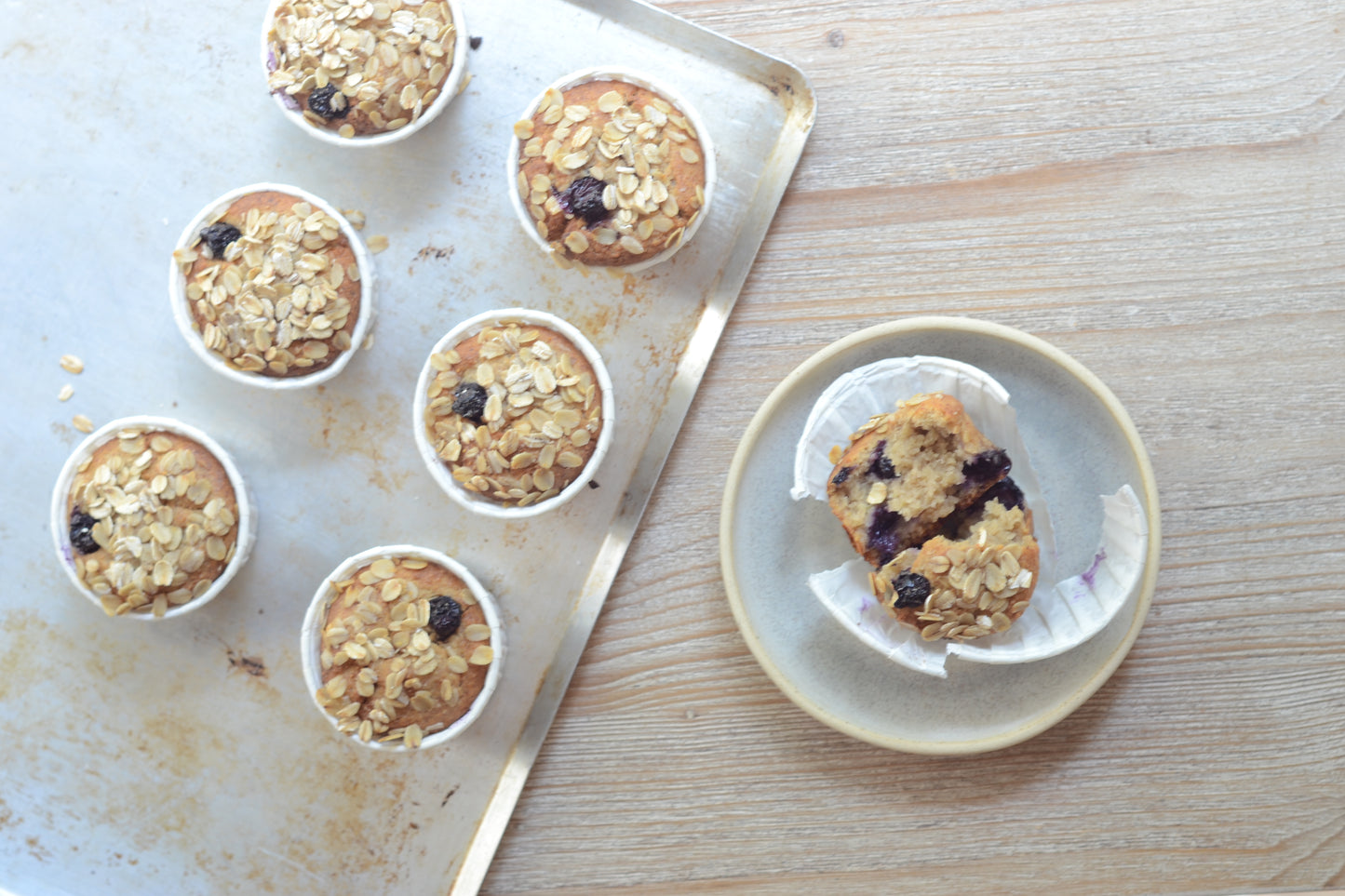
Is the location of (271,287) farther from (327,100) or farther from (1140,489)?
(1140,489)

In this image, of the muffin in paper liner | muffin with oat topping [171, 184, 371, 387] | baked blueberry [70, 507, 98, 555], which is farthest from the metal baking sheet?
the muffin in paper liner

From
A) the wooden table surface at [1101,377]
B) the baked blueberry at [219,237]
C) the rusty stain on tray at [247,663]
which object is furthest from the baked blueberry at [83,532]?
the wooden table surface at [1101,377]

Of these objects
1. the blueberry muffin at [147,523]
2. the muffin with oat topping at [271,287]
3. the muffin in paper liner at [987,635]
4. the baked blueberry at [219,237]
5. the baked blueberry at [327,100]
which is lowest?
the muffin in paper liner at [987,635]

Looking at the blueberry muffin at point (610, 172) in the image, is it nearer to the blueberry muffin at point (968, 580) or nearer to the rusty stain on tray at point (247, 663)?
the blueberry muffin at point (968, 580)

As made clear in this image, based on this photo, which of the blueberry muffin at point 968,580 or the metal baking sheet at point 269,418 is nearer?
the blueberry muffin at point 968,580

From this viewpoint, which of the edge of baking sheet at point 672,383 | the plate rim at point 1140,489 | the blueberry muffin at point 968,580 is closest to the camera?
the blueberry muffin at point 968,580

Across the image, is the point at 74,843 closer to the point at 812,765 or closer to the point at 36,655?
the point at 36,655

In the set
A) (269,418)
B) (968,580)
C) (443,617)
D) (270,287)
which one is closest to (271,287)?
(270,287)
